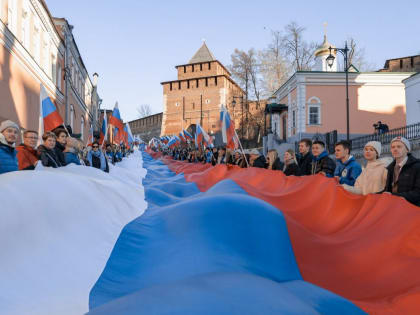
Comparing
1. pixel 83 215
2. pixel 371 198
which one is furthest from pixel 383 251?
pixel 83 215

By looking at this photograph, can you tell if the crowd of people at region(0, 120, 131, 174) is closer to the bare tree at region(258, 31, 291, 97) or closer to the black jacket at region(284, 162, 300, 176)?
the black jacket at region(284, 162, 300, 176)

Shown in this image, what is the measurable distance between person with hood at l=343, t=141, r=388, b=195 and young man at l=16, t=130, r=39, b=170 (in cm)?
449

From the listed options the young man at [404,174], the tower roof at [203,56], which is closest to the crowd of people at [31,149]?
the young man at [404,174]

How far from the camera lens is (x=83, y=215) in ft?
10.9

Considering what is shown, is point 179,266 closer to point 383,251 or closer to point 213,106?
point 383,251

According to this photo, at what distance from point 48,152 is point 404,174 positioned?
4928 mm

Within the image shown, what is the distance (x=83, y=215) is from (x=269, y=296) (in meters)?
1.92

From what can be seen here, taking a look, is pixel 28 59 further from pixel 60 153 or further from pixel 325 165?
pixel 325 165

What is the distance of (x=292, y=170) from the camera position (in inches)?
297

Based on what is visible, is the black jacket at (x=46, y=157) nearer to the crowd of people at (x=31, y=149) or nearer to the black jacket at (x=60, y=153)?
the crowd of people at (x=31, y=149)

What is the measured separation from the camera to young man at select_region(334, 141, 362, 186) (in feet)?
18.5

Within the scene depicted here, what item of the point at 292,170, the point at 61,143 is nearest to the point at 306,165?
the point at 292,170

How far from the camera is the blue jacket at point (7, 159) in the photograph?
4422mm

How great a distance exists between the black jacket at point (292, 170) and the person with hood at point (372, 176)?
2221 millimetres
